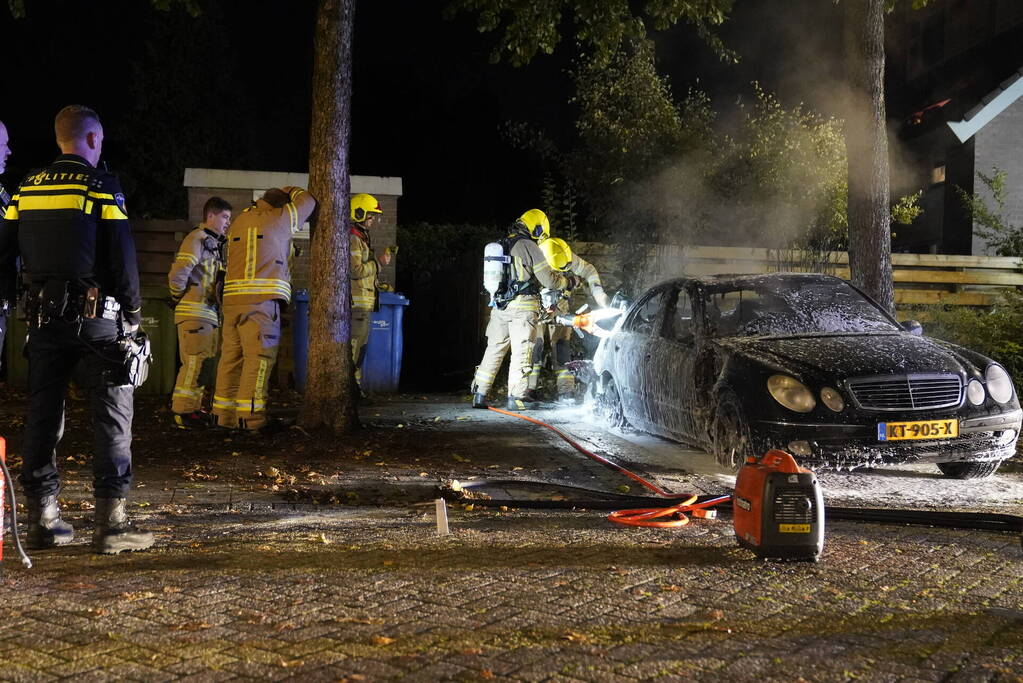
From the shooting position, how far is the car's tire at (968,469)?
22.8 ft

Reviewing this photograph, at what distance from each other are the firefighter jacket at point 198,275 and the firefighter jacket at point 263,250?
714 millimetres

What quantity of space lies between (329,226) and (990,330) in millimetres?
8493

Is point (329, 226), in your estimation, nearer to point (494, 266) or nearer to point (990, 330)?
point (494, 266)

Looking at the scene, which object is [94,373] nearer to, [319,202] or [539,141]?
[319,202]

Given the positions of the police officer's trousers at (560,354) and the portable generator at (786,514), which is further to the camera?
the police officer's trousers at (560,354)

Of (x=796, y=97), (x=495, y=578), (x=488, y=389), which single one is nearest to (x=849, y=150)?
(x=488, y=389)

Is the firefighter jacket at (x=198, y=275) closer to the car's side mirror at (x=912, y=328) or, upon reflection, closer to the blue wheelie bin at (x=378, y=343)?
the blue wheelie bin at (x=378, y=343)

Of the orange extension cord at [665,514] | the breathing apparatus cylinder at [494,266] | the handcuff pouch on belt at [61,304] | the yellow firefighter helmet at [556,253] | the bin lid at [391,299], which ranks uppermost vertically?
the yellow firefighter helmet at [556,253]

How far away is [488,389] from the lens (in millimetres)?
10930

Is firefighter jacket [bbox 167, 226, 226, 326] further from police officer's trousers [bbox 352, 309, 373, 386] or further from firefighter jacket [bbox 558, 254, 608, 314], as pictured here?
firefighter jacket [bbox 558, 254, 608, 314]

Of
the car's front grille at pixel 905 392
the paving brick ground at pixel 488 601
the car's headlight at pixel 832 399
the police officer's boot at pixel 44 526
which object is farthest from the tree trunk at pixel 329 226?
the car's front grille at pixel 905 392

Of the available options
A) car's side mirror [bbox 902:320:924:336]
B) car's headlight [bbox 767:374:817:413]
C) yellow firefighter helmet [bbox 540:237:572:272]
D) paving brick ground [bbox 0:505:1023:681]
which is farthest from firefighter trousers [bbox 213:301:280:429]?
car's side mirror [bbox 902:320:924:336]

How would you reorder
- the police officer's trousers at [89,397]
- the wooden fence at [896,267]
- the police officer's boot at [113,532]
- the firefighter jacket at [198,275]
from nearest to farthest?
the police officer's boot at [113,532]
the police officer's trousers at [89,397]
the firefighter jacket at [198,275]
the wooden fence at [896,267]

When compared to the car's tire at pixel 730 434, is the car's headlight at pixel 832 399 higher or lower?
higher
